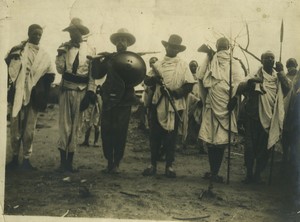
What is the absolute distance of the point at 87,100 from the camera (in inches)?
224

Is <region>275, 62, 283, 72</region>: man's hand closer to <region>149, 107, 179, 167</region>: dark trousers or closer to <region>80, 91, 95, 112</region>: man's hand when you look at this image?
<region>149, 107, 179, 167</region>: dark trousers

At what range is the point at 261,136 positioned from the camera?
5566mm

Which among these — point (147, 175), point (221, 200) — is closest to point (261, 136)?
point (221, 200)

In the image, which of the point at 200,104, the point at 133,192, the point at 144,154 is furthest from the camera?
the point at 200,104

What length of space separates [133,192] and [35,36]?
6.28ft

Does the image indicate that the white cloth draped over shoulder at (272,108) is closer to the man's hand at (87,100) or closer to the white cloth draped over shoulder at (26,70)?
the man's hand at (87,100)

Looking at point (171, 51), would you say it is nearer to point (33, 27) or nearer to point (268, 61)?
point (268, 61)

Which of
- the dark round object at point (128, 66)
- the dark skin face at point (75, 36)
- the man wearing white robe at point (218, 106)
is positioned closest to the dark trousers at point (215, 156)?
the man wearing white robe at point (218, 106)

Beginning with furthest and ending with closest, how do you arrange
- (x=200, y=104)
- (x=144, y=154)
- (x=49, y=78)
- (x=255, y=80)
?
(x=200, y=104) < (x=144, y=154) < (x=49, y=78) < (x=255, y=80)

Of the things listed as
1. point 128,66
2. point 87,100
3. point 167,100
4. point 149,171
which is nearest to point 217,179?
point 149,171

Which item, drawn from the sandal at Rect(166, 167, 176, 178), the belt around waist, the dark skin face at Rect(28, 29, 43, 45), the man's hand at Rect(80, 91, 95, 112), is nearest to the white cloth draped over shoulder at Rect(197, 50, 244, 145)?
the sandal at Rect(166, 167, 176, 178)

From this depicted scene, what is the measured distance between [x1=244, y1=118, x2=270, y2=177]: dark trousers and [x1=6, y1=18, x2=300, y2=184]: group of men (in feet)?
0.03

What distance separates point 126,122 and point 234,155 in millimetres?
1253

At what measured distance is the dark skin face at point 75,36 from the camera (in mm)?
5574
